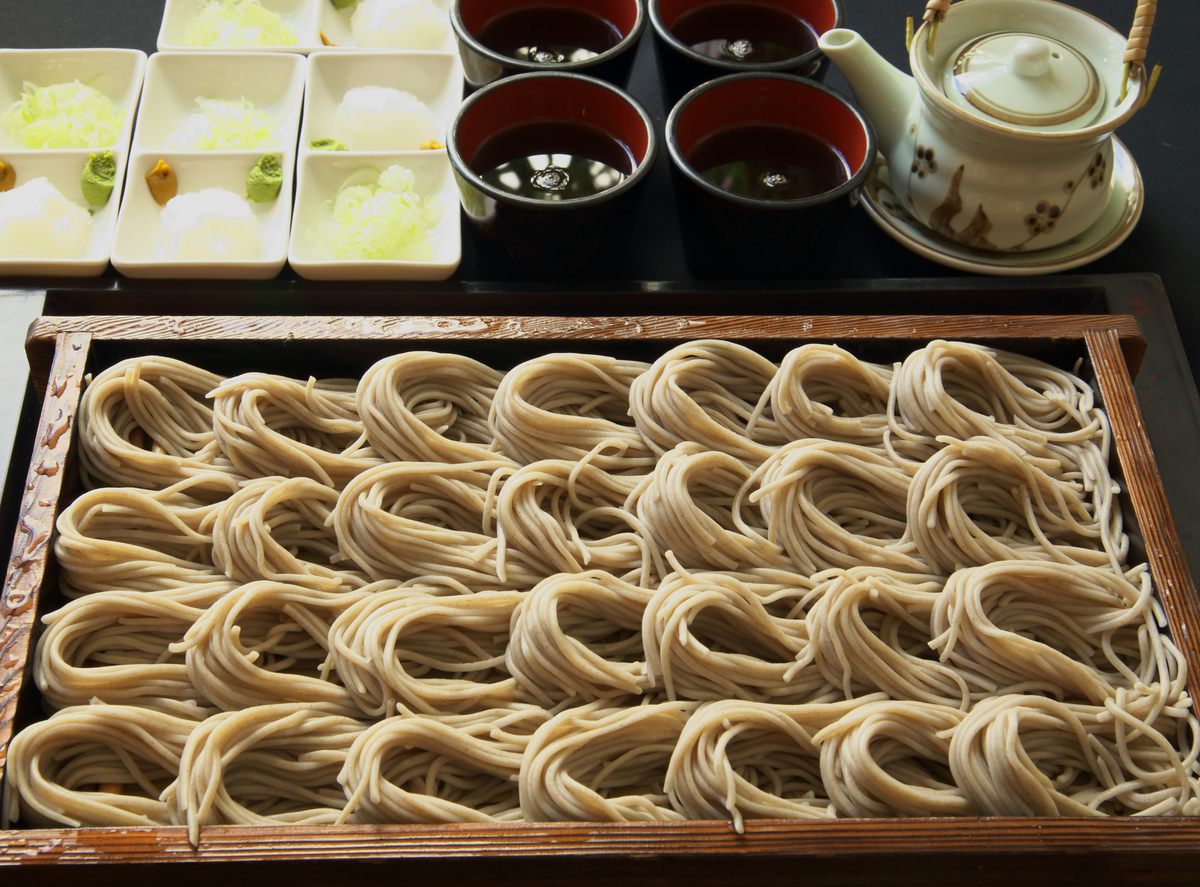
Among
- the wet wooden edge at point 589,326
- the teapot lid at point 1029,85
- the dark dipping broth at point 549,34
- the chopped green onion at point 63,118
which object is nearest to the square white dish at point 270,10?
the chopped green onion at point 63,118

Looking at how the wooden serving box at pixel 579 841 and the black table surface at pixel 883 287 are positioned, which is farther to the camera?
the black table surface at pixel 883 287

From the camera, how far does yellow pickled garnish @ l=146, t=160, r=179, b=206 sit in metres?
2.38

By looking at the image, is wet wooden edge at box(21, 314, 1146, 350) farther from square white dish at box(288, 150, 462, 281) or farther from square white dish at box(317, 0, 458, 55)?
square white dish at box(317, 0, 458, 55)

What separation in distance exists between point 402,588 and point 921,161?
1509 millimetres

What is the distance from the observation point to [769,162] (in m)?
2.29

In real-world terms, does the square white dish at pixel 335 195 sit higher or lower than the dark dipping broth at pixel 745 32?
lower

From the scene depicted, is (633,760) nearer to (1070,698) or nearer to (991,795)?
(991,795)

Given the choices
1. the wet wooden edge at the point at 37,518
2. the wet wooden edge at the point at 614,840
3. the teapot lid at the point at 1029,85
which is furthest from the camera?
the teapot lid at the point at 1029,85

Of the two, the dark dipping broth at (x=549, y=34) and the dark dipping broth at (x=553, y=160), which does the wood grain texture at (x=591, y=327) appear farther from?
the dark dipping broth at (x=549, y=34)

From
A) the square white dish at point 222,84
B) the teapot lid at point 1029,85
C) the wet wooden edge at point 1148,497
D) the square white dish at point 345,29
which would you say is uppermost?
the teapot lid at point 1029,85

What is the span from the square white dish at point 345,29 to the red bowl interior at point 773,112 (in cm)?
83

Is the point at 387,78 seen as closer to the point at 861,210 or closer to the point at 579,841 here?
the point at 861,210

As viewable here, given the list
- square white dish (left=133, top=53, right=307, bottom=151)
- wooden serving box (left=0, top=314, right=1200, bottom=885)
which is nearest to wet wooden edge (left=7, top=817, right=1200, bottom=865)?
wooden serving box (left=0, top=314, right=1200, bottom=885)

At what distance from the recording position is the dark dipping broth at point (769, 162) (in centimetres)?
222
